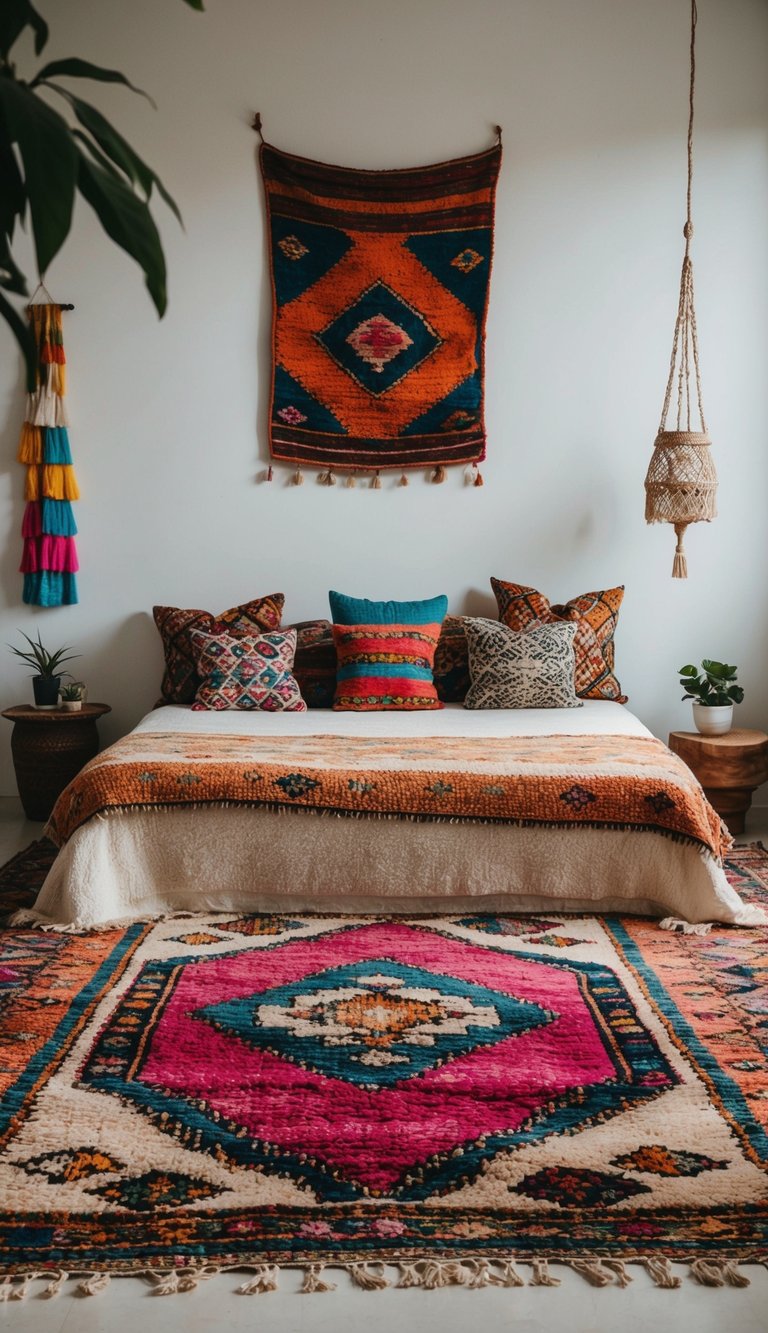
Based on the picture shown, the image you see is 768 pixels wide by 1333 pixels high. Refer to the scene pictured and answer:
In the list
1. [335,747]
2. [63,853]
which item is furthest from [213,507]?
[63,853]

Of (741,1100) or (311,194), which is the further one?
(311,194)

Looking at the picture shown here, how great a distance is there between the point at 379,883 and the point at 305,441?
2.26m

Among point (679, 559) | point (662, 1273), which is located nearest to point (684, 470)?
point (679, 559)

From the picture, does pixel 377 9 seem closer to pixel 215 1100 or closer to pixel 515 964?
pixel 515 964

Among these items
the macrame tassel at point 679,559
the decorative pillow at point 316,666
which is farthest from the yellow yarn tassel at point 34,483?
the macrame tassel at point 679,559

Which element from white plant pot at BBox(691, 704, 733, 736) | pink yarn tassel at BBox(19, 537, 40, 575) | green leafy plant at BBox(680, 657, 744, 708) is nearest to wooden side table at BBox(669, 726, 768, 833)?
white plant pot at BBox(691, 704, 733, 736)

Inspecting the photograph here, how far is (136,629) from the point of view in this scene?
4914 millimetres

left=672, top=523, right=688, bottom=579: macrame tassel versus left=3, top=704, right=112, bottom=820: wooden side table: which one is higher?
left=672, top=523, right=688, bottom=579: macrame tassel

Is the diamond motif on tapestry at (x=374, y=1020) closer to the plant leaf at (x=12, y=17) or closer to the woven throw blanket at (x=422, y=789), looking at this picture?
the woven throw blanket at (x=422, y=789)

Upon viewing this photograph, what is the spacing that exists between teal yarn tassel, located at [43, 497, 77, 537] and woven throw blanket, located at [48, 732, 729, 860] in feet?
5.45

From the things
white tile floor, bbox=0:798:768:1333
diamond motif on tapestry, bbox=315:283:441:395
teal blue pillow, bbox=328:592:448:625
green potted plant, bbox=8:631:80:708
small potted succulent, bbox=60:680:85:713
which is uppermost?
diamond motif on tapestry, bbox=315:283:441:395

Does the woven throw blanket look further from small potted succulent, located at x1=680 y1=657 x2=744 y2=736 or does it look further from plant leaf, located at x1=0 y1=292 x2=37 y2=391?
plant leaf, located at x1=0 y1=292 x2=37 y2=391

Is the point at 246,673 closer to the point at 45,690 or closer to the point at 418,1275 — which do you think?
the point at 45,690

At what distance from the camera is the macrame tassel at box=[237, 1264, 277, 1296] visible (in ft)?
5.22
